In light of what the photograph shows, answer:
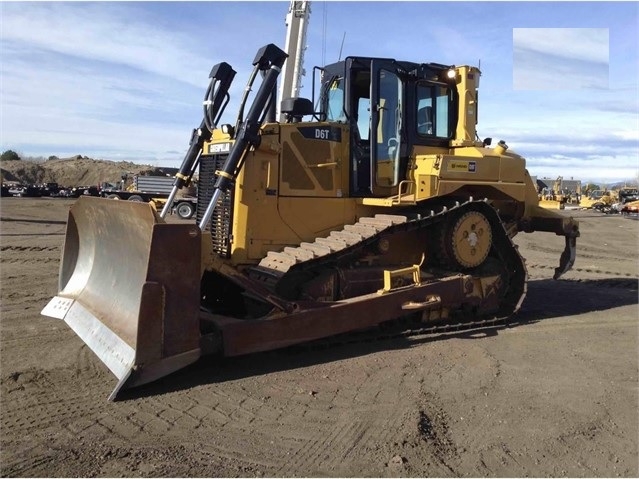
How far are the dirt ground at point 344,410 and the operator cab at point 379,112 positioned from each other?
2.11m

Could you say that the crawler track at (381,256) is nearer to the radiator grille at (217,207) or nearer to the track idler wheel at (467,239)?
the track idler wheel at (467,239)

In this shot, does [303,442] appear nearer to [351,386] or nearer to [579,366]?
[351,386]

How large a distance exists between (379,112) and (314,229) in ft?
5.38

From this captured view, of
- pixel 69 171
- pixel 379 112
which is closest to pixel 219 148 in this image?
pixel 379 112

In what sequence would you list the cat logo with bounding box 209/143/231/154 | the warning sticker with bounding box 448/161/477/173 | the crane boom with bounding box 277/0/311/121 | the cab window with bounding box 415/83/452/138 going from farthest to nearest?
the crane boom with bounding box 277/0/311/121
the cab window with bounding box 415/83/452/138
the warning sticker with bounding box 448/161/477/173
the cat logo with bounding box 209/143/231/154

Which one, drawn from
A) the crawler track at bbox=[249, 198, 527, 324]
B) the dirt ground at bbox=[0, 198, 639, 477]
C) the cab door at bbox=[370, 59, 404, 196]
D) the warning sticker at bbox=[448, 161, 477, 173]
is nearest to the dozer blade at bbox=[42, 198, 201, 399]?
the dirt ground at bbox=[0, 198, 639, 477]

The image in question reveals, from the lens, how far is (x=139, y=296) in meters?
5.15

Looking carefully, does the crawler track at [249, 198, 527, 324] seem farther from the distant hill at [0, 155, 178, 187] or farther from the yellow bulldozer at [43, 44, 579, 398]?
the distant hill at [0, 155, 178, 187]

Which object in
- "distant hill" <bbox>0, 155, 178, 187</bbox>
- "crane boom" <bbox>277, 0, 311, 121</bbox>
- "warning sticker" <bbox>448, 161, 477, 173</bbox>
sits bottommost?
"warning sticker" <bbox>448, 161, 477, 173</bbox>

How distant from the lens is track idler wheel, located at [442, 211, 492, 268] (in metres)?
7.18

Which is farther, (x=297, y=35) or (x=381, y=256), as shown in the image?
(x=297, y=35)

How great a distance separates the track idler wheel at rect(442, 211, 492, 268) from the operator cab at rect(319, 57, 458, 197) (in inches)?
35.3

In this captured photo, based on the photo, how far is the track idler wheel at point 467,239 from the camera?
23.6 feet

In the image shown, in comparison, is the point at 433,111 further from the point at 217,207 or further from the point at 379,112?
the point at 217,207
